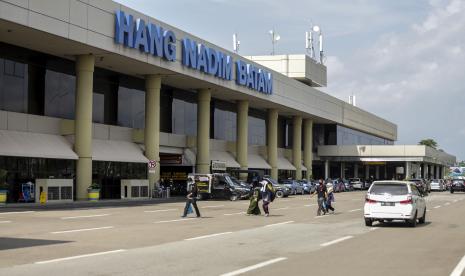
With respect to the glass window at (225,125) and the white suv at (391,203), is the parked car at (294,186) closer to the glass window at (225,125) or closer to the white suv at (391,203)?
the glass window at (225,125)

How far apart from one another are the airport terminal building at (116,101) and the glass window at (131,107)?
3.4 inches

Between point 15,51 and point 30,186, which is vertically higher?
point 15,51

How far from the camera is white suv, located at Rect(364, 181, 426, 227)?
22422 millimetres

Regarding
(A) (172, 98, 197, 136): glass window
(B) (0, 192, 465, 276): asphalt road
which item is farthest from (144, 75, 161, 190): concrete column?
(B) (0, 192, 465, 276): asphalt road

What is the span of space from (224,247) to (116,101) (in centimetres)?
3637

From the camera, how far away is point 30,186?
3812cm

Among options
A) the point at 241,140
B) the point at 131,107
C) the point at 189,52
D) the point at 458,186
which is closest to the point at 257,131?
the point at 241,140

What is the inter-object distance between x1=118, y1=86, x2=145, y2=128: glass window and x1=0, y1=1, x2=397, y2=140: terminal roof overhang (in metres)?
2.34

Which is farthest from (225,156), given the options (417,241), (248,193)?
(417,241)

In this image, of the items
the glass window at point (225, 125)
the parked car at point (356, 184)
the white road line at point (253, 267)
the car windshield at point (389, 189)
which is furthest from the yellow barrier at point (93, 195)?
the parked car at point (356, 184)

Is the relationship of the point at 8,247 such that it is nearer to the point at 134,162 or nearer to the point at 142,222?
the point at 142,222

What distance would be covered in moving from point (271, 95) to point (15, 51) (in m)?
31.4

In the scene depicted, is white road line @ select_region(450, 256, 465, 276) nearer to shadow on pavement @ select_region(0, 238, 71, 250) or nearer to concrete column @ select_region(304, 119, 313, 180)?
shadow on pavement @ select_region(0, 238, 71, 250)

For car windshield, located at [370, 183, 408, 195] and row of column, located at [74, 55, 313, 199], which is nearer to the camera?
car windshield, located at [370, 183, 408, 195]
